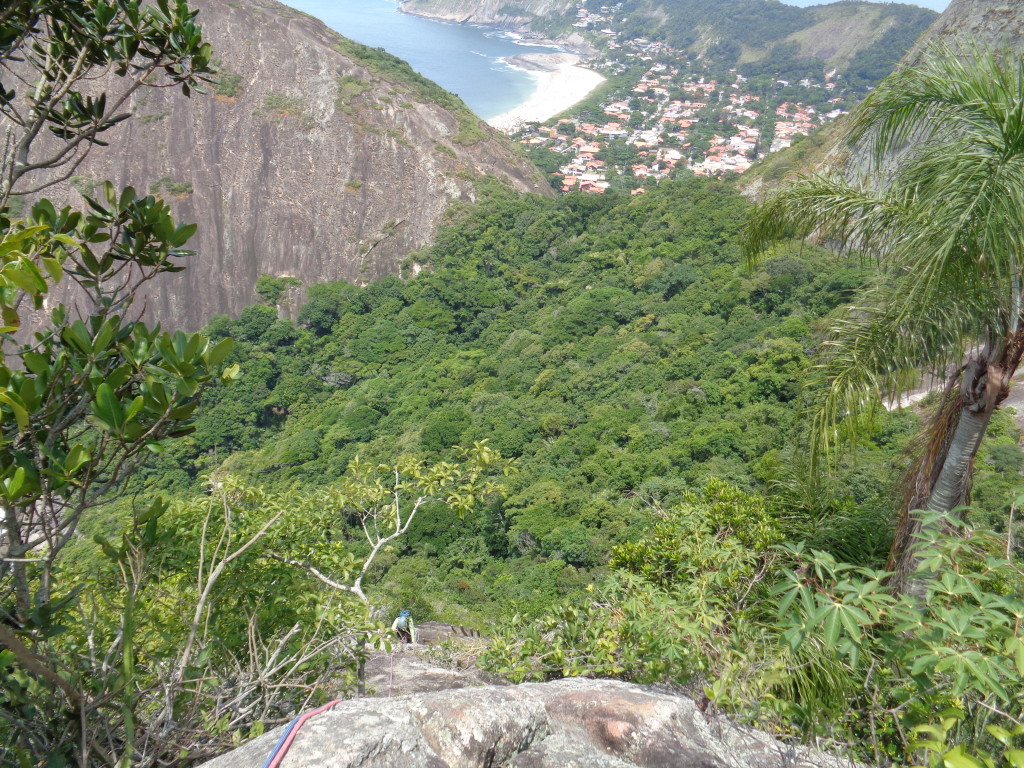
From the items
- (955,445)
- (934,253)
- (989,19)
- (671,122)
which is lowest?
(955,445)

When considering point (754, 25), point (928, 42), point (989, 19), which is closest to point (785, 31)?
point (754, 25)

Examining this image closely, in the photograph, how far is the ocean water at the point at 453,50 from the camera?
65312 mm

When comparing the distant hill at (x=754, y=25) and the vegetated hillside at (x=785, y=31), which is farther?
the distant hill at (x=754, y=25)

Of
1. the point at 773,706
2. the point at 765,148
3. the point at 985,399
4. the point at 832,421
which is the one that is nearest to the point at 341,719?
the point at 773,706

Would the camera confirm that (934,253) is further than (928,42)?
No

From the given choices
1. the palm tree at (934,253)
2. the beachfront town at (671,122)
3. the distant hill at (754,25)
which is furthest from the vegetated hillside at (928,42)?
the distant hill at (754,25)

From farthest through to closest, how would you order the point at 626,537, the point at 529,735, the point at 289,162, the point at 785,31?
1. the point at 785,31
2. the point at 289,162
3. the point at 626,537
4. the point at 529,735

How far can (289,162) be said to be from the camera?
111 ft

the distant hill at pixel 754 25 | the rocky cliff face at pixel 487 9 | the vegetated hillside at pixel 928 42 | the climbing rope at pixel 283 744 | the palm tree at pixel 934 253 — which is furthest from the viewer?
the rocky cliff face at pixel 487 9

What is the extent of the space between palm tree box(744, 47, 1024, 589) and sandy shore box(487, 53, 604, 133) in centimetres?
5737

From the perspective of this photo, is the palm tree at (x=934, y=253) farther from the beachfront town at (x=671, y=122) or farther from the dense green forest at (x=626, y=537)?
the beachfront town at (x=671, y=122)

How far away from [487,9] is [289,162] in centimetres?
9250

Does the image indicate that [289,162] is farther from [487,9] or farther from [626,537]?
[487,9]

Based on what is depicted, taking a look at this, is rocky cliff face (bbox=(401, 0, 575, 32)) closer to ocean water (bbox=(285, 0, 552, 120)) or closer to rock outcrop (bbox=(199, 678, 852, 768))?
ocean water (bbox=(285, 0, 552, 120))
